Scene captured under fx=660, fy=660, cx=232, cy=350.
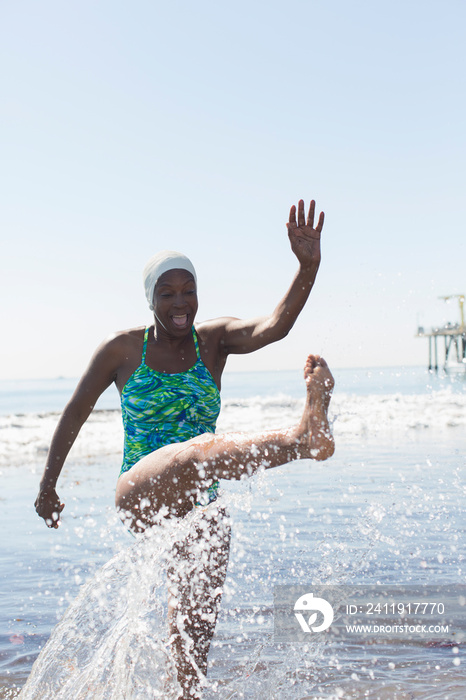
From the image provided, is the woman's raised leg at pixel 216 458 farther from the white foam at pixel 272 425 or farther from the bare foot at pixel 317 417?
the white foam at pixel 272 425

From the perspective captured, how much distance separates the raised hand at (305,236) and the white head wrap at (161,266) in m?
0.56

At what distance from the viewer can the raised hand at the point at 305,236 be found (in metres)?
3.43

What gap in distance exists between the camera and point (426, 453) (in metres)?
10.5

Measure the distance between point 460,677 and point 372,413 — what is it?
16.8 meters

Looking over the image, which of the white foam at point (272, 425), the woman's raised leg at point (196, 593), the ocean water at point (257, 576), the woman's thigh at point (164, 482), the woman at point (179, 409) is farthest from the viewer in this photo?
the white foam at point (272, 425)

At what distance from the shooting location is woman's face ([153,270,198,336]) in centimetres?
341

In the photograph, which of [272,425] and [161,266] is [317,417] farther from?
[272,425]

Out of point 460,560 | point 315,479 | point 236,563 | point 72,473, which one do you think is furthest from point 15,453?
point 460,560

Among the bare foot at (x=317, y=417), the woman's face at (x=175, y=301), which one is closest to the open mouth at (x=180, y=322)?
the woman's face at (x=175, y=301)

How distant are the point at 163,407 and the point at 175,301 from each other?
0.55 meters

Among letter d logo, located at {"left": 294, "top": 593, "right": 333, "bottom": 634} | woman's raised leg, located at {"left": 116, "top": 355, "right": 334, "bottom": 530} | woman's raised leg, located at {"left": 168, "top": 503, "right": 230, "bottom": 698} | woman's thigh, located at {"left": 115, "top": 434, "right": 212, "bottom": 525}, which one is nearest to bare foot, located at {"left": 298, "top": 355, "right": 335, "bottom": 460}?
woman's raised leg, located at {"left": 116, "top": 355, "right": 334, "bottom": 530}

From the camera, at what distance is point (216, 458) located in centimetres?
277

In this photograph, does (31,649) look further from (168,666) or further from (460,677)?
(460,677)

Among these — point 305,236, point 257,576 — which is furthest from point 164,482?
point 257,576
